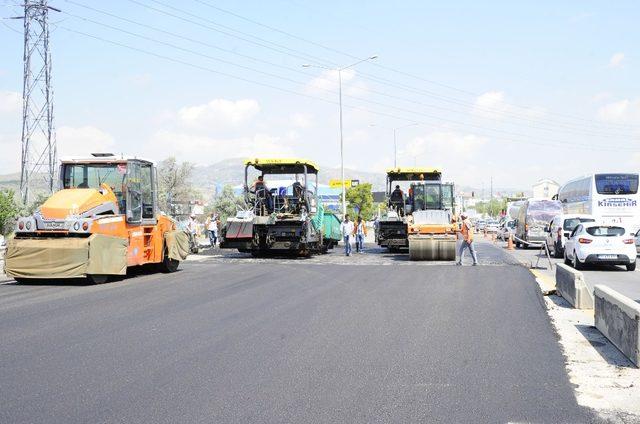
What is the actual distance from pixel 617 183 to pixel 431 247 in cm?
1135

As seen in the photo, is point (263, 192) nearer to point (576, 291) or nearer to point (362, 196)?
point (576, 291)

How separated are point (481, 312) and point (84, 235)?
29.5 feet

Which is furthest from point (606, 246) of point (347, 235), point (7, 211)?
point (7, 211)

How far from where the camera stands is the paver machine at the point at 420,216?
2400cm

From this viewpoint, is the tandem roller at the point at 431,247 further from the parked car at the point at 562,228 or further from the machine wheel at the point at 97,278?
the machine wheel at the point at 97,278

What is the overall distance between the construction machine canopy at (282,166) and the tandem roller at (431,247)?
14.4 ft

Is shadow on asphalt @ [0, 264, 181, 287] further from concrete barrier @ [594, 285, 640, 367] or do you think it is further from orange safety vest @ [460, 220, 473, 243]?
concrete barrier @ [594, 285, 640, 367]

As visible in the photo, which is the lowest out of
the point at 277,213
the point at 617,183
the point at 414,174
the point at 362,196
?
the point at 277,213

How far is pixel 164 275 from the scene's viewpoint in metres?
18.1

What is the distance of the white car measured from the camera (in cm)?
2041

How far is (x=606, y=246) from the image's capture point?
806 inches

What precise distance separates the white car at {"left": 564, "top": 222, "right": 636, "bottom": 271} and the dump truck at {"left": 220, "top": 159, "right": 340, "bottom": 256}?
8.99m

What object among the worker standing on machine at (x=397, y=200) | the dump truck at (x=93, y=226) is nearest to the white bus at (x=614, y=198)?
the worker standing on machine at (x=397, y=200)

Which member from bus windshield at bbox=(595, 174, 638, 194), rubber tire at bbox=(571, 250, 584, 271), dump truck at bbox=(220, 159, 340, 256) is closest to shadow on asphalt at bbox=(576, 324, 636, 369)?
rubber tire at bbox=(571, 250, 584, 271)
